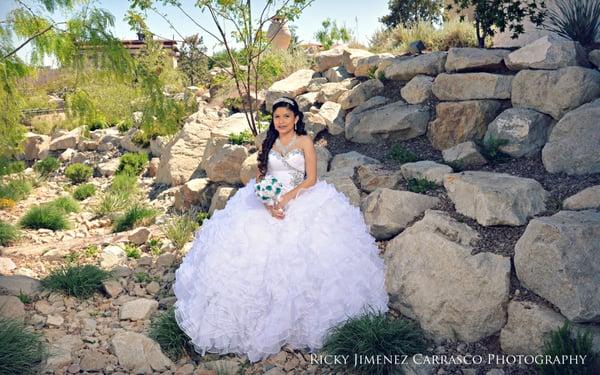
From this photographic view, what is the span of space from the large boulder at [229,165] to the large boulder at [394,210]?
3561mm

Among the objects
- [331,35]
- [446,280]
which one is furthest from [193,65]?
[446,280]

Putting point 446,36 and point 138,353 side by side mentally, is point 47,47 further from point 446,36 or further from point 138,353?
point 446,36

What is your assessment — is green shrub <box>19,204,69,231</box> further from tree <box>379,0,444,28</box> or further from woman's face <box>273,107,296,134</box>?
tree <box>379,0,444,28</box>

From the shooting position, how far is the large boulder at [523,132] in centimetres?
592

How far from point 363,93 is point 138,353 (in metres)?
5.90

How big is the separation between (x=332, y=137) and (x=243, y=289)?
4619 mm

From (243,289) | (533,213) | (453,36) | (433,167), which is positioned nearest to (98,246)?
(243,289)

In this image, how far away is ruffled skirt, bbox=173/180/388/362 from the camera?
13.7ft

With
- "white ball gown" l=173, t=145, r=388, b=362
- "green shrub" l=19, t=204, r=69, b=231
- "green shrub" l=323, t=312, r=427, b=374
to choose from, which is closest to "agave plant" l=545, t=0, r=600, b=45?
"white ball gown" l=173, t=145, r=388, b=362

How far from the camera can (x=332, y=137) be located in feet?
27.1

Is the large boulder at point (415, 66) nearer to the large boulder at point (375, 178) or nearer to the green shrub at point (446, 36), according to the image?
the green shrub at point (446, 36)

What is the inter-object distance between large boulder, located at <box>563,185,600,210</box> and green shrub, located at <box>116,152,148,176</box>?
9814mm

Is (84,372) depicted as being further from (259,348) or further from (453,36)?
(453,36)

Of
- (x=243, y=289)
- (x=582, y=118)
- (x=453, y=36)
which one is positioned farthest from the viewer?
(x=453, y=36)
